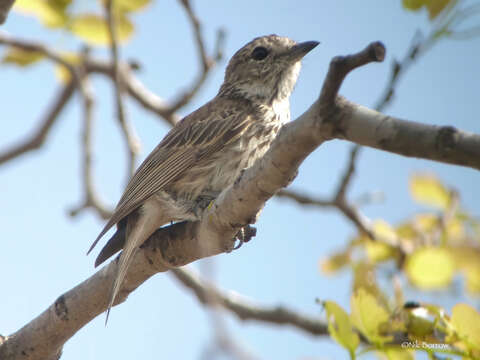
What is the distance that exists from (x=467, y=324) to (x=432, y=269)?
45.9 inches

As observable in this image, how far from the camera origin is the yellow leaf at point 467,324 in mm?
2191

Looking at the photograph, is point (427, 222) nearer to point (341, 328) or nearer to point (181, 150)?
point (181, 150)

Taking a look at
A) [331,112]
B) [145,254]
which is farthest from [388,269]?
[331,112]

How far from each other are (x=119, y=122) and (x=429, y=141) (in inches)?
149

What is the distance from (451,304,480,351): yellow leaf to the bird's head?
2.93 metres

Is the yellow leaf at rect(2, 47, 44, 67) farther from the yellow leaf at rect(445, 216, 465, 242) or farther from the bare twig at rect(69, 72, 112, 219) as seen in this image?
the yellow leaf at rect(445, 216, 465, 242)

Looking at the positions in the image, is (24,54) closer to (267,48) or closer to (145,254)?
(267,48)

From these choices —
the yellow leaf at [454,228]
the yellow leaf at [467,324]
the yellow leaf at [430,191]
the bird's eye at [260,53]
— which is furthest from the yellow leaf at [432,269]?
the bird's eye at [260,53]

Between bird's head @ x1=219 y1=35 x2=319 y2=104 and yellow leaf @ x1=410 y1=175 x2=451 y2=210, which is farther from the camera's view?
bird's head @ x1=219 y1=35 x2=319 y2=104

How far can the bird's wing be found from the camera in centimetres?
431

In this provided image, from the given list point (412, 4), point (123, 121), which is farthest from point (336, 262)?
point (412, 4)

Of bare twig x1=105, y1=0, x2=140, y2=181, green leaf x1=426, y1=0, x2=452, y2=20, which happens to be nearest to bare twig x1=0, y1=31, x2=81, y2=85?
bare twig x1=105, y1=0, x2=140, y2=181

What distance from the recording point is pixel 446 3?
2977 millimetres

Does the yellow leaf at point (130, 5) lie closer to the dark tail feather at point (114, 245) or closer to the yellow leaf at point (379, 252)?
the dark tail feather at point (114, 245)
